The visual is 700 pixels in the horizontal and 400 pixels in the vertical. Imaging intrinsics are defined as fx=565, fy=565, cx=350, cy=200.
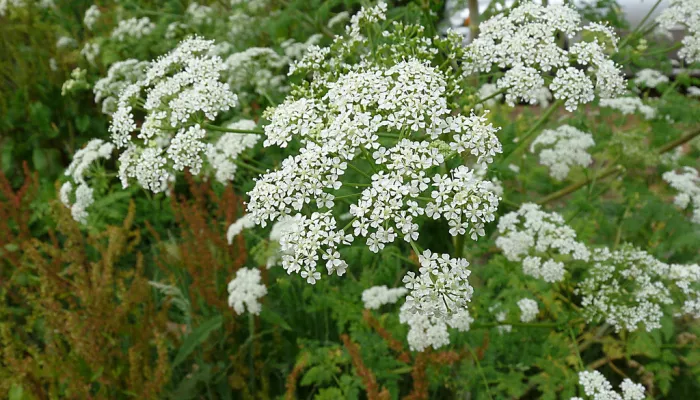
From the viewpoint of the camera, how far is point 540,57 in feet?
7.39

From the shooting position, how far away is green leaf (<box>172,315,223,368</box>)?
3.33m

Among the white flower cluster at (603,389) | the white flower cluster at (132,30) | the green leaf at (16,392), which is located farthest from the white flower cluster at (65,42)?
the white flower cluster at (603,389)

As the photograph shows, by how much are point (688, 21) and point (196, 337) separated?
3.22 m

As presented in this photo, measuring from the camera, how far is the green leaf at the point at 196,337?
333 centimetres

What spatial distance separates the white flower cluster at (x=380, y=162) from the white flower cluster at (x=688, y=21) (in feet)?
5.27

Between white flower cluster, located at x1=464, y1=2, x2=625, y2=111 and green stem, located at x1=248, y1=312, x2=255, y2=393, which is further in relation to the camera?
green stem, located at x1=248, y1=312, x2=255, y2=393

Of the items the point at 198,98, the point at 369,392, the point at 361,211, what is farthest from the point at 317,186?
the point at 369,392

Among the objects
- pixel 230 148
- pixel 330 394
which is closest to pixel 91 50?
pixel 230 148

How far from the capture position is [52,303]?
3.29 m

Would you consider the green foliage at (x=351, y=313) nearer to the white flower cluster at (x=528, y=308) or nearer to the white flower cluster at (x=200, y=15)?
the white flower cluster at (x=528, y=308)

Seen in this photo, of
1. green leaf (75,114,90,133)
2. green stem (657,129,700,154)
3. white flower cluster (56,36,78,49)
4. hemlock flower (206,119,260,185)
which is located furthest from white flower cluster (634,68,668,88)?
white flower cluster (56,36,78,49)

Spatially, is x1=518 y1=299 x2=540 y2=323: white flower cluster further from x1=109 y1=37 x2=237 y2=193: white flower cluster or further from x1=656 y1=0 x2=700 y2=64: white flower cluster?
x1=109 y1=37 x2=237 y2=193: white flower cluster

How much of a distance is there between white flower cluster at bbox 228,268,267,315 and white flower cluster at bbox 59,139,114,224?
1.04 metres

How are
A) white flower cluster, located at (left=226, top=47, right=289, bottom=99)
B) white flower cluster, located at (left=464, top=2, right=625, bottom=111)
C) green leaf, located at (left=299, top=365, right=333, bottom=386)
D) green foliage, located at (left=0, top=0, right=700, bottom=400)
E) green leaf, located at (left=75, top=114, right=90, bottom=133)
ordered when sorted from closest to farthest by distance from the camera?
white flower cluster, located at (left=464, top=2, right=625, bottom=111) < green foliage, located at (left=0, top=0, right=700, bottom=400) < green leaf, located at (left=299, top=365, right=333, bottom=386) < white flower cluster, located at (left=226, top=47, right=289, bottom=99) < green leaf, located at (left=75, top=114, right=90, bottom=133)
